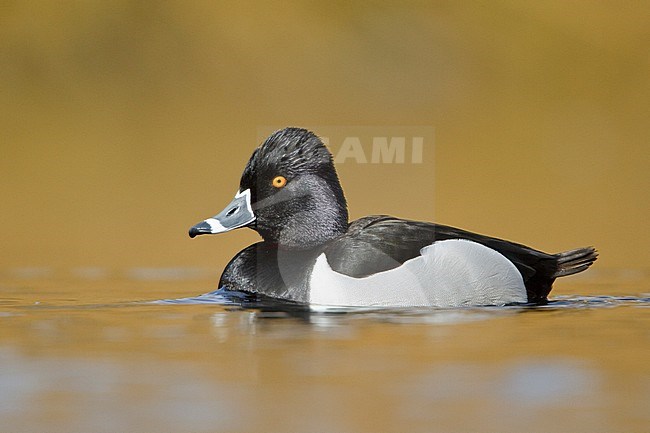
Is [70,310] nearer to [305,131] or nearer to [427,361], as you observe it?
[305,131]

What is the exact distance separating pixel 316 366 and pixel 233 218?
1.27m

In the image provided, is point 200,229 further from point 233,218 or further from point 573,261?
point 573,261

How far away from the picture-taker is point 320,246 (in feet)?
11.1

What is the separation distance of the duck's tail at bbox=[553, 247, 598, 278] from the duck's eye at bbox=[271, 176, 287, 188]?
2.73 feet

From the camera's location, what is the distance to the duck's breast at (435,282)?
3139 mm

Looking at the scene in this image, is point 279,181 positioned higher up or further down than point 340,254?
higher up

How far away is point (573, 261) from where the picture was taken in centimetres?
347

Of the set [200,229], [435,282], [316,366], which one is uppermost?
[200,229]

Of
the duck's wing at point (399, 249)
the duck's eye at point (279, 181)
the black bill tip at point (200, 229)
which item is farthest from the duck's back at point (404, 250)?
the black bill tip at point (200, 229)

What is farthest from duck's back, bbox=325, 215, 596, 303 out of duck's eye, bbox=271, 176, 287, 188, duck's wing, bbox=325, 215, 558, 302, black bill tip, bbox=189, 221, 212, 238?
black bill tip, bbox=189, 221, 212, 238

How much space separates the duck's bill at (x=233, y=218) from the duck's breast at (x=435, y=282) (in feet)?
1.13

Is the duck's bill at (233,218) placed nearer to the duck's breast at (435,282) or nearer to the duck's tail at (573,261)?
the duck's breast at (435,282)

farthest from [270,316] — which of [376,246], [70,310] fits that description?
[70,310]

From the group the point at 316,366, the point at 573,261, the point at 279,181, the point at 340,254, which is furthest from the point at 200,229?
the point at 316,366
